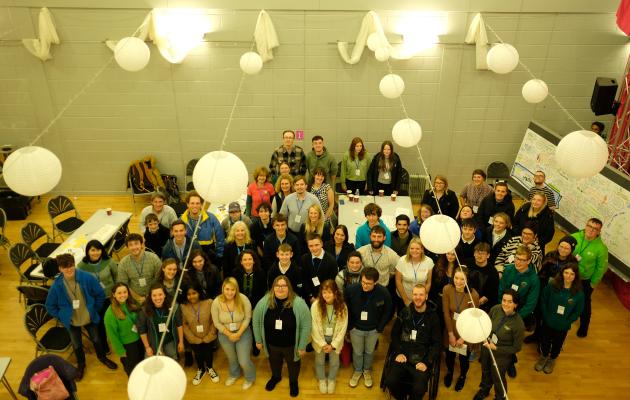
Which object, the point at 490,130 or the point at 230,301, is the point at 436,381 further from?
the point at 490,130

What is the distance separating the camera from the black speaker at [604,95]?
634 centimetres

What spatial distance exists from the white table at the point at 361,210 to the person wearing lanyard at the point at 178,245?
1.93 m

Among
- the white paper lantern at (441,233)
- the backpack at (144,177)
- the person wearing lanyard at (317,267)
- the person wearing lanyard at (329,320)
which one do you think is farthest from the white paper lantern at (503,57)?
the backpack at (144,177)

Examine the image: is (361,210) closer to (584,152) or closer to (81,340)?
(584,152)

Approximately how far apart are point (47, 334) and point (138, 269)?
1068 millimetres

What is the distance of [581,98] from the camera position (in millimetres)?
7723

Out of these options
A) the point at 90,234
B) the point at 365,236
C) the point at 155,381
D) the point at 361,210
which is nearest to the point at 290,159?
the point at 361,210

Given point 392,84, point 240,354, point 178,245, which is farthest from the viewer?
point 392,84

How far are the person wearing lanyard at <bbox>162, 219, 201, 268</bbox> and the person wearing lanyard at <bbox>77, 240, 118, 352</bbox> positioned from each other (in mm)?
526

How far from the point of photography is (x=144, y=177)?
314 inches

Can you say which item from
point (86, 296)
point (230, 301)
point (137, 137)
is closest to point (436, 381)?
point (230, 301)

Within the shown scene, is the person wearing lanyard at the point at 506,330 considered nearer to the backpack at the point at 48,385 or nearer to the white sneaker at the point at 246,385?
the white sneaker at the point at 246,385

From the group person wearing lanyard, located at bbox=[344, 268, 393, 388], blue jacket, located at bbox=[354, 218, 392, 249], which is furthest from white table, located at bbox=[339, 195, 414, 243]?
person wearing lanyard, located at bbox=[344, 268, 393, 388]

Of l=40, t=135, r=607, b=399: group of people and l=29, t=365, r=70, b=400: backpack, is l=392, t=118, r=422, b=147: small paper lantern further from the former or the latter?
l=29, t=365, r=70, b=400: backpack
